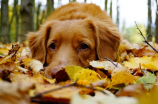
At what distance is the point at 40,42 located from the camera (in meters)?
4.06

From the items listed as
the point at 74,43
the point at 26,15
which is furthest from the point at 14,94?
the point at 26,15

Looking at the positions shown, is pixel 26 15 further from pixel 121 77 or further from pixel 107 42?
pixel 121 77

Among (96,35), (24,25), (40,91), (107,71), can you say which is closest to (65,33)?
(96,35)

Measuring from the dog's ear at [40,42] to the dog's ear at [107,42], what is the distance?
989 millimetres

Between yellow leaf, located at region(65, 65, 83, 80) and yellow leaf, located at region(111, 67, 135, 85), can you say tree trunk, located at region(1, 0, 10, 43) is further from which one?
yellow leaf, located at region(111, 67, 135, 85)

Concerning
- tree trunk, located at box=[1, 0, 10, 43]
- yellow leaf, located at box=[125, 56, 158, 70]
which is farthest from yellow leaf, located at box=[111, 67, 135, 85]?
tree trunk, located at box=[1, 0, 10, 43]

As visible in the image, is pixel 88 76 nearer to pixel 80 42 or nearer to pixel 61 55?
pixel 61 55

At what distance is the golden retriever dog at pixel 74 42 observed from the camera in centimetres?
328

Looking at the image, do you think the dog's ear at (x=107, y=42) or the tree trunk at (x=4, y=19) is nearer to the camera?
the dog's ear at (x=107, y=42)

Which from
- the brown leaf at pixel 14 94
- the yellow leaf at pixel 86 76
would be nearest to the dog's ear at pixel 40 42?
the yellow leaf at pixel 86 76

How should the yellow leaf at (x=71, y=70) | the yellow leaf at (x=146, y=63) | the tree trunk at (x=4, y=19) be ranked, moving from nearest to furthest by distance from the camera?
the yellow leaf at (x=71, y=70) < the yellow leaf at (x=146, y=63) < the tree trunk at (x=4, y=19)

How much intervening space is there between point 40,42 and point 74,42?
99 cm

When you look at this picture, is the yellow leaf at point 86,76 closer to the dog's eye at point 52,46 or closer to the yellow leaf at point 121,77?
the yellow leaf at point 121,77

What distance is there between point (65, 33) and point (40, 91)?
2.17 metres
